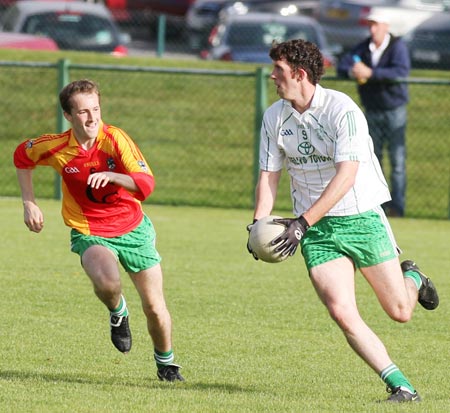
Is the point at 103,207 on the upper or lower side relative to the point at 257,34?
upper

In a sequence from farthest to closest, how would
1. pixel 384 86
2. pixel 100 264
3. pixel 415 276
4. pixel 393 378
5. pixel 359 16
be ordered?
pixel 359 16, pixel 384 86, pixel 415 276, pixel 100 264, pixel 393 378

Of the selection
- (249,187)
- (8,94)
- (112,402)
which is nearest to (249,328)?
(112,402)

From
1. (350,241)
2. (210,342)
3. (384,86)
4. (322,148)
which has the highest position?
(322,148)

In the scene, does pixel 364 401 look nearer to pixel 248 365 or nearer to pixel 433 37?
pixel 248 365

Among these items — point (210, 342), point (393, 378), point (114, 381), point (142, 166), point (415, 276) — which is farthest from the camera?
point (210, 342)

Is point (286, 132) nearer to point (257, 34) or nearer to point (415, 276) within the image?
point (415, 276)

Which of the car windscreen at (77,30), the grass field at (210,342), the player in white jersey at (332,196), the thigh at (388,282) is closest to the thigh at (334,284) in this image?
the player in white jersey at (332,196)

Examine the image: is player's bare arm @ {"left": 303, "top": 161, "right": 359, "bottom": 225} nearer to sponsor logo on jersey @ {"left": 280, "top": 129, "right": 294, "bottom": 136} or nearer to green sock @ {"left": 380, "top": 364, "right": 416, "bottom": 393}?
sponsor logo on jersey @ {"left": 280, "top": 129, "right": 294, "bottom": 136}

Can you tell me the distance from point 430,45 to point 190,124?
19.4ft

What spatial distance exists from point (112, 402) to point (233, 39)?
643 inches

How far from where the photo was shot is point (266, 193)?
664 centimetres

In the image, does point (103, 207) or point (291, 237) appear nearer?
point (291, 237)

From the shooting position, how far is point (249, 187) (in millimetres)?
16719

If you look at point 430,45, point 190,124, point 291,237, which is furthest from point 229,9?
point 291,237
